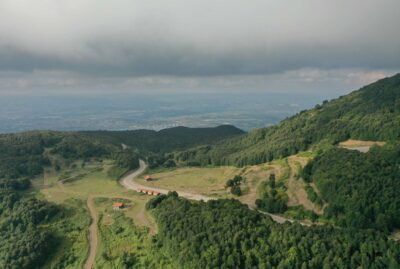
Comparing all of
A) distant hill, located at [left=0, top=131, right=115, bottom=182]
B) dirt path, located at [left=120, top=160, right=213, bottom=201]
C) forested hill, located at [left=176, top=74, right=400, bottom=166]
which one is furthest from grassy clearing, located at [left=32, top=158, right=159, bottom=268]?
forested hill, located at [left=176, top=74, right=400, bottom=166]

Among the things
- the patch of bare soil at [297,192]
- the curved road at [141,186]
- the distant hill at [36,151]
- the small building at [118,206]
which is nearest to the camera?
the patch of bare soil at [297,192]

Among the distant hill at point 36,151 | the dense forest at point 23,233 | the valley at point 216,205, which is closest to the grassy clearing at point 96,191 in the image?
the valley at point 216,205

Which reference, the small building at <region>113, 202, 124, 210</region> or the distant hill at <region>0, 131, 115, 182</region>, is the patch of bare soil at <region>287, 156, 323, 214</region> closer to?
the small building at <region>113, 202, 124, 210</region>

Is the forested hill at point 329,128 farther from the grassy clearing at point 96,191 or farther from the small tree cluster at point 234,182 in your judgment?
the grassy clearing at point 96,191

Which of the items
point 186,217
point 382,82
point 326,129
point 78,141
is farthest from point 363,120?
point 78,141

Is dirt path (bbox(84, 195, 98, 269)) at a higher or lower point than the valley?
lower

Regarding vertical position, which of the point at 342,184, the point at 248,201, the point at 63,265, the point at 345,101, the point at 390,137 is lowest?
the point at 63,265

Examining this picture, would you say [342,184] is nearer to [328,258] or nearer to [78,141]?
[328,258]
